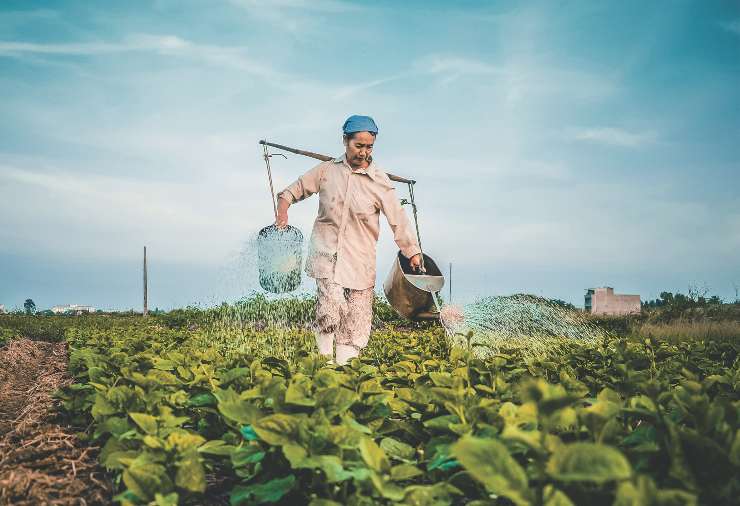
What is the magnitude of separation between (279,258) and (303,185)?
757mm

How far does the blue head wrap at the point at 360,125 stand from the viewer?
203 inches

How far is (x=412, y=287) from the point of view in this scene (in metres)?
6.58

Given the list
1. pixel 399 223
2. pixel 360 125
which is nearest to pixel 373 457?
pixel 360 125

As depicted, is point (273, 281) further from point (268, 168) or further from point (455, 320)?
point (455, 320)

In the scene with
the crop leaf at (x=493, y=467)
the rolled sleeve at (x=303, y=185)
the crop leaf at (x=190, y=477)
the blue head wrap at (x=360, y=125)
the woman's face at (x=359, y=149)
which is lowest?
the crop leaf at (x=190, y=477)

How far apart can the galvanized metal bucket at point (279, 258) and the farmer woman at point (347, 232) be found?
281 mm

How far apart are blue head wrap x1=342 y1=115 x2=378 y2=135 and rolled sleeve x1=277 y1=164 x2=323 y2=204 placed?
0.59m

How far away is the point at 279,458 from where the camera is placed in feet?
5.94

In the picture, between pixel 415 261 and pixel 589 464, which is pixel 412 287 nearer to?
pixel 415 261

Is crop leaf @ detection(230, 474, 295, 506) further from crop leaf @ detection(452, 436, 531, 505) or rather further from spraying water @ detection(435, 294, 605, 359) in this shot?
spraying water @ detection(435, 294, 605, 359)

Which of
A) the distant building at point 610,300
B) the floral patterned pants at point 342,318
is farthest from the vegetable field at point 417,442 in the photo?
the distant building at point 610,300

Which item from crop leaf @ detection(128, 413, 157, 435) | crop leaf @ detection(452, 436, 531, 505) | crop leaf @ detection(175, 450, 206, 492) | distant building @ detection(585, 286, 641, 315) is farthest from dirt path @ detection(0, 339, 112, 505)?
distant building @ detection(585, 286, 641, 315)

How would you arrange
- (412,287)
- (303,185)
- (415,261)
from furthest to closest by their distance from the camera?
(412,287) < (415,261) < (303,185)

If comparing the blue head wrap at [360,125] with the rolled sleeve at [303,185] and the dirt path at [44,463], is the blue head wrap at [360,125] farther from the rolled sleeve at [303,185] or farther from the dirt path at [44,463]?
the dirt path at [44,463]
